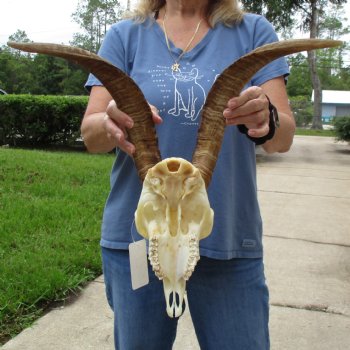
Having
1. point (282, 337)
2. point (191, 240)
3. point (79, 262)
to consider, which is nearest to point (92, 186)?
point (79, 262)

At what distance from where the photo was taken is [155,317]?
217 cm

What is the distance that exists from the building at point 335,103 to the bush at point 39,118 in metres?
60.2

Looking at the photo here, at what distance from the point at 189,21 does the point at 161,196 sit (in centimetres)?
99

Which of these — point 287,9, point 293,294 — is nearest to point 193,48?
point 293,294

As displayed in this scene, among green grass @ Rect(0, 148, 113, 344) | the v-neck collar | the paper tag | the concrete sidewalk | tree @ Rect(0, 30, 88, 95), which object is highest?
tree @ Rect(0, 30, 88, 95)

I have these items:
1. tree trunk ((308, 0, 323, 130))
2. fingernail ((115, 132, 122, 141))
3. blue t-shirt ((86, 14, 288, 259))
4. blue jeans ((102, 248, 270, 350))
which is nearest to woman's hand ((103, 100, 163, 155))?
fingernail ((115, 132, 122, 141))

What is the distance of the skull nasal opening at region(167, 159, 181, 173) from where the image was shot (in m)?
1.54

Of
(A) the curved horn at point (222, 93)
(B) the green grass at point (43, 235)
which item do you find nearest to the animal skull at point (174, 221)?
(A) the curved horn at point (222, 93)

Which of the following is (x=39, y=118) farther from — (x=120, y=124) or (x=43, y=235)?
(x=120, y=124)

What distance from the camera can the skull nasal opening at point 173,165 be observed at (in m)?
1.54

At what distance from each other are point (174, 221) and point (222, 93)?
18.0 inches

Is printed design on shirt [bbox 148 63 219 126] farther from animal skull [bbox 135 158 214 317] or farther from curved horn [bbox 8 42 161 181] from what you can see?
animal skull [bbox 135 158 214 317]

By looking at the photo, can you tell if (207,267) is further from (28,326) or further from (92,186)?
(92,186)

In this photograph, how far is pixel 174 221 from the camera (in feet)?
5.29
